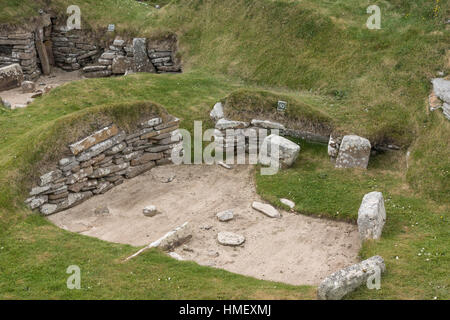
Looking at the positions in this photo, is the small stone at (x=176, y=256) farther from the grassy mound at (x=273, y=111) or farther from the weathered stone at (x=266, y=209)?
the grassy mound at (x=273, y=111)

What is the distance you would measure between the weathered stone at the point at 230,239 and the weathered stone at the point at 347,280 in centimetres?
390

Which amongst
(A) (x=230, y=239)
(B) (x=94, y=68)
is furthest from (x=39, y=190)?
(B) (x=94, y=68)

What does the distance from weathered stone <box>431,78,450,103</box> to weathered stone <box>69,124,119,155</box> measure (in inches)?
454

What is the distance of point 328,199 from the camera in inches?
634

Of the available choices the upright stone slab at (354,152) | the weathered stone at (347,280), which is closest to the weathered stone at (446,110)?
the upright stone slab at (354,152)

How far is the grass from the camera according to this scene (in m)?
12.0

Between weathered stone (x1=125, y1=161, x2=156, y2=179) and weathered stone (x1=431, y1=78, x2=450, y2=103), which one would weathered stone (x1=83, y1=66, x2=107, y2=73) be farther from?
weathered stone (x1=431, y1=78, x2=450, y2=103)

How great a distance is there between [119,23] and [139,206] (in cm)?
1639

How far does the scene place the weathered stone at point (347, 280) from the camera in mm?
10922

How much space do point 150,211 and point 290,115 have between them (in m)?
6.83

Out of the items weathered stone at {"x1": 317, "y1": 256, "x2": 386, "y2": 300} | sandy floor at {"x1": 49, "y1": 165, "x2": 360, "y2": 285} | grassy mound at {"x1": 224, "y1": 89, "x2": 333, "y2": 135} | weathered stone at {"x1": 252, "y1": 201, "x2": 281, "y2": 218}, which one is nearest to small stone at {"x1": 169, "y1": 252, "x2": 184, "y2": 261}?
sandy floor at {"x1": 49, "y1": 165, "x2": 360, "y2": 285}
